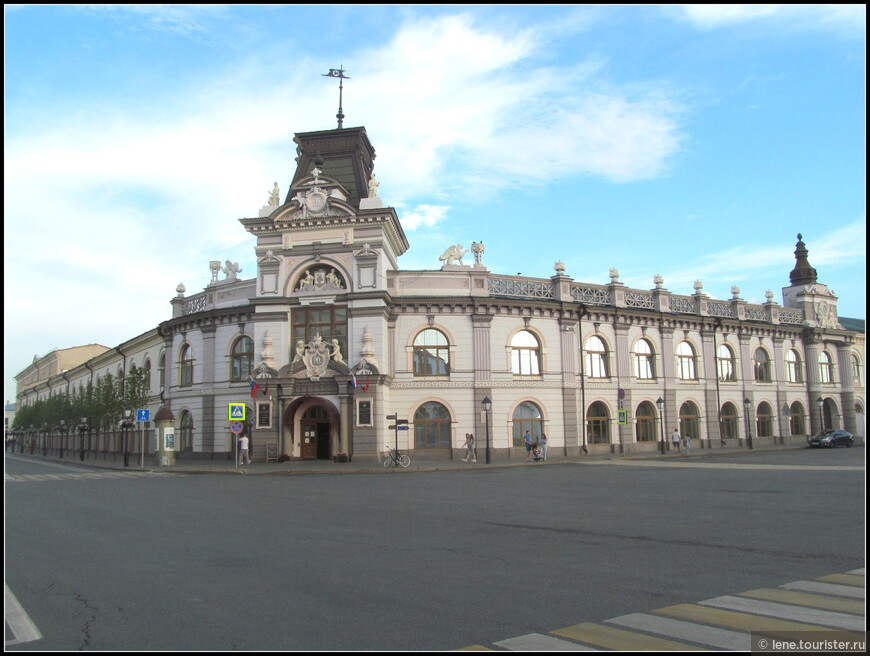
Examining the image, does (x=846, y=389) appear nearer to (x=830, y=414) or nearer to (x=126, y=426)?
(x=830, y=414)

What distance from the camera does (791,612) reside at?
248 inches

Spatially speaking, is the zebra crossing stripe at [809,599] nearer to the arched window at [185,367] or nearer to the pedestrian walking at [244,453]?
the pedestrian walking at [244,453]

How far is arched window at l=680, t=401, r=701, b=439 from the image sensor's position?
142 feet

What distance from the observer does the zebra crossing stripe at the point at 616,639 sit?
538 cm

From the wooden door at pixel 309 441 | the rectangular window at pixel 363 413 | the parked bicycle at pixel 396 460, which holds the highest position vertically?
the rectangular window at pixel 363 413

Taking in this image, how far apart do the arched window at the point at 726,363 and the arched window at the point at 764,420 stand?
11.9ft

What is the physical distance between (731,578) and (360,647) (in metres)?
4.77

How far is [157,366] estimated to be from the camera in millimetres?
47406

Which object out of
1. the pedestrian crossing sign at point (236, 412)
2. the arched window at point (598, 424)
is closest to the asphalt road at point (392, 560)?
the pedestrian crossing sign at point (236, 412)

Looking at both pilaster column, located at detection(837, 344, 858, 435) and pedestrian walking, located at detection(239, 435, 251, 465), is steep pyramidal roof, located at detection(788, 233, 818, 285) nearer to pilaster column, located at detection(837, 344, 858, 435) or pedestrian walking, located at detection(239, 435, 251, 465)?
pilaster column, located at detection(837, 344, 858, 435)

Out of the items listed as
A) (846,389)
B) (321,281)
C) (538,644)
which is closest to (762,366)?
(846,389)

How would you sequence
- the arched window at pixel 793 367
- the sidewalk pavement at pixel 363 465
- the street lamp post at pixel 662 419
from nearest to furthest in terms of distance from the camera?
the sidewalk pavement at pixel 363 465 → the street lamp post at pixel 662 419 → the arched window at pixel 793 367

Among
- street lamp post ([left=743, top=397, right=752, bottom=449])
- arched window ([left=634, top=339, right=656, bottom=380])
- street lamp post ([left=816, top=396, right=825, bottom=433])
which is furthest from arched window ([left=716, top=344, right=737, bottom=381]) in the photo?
street lamp post ([left=816, top=396, right=825, bottom=433])

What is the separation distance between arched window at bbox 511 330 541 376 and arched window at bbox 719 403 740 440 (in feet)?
51.2
